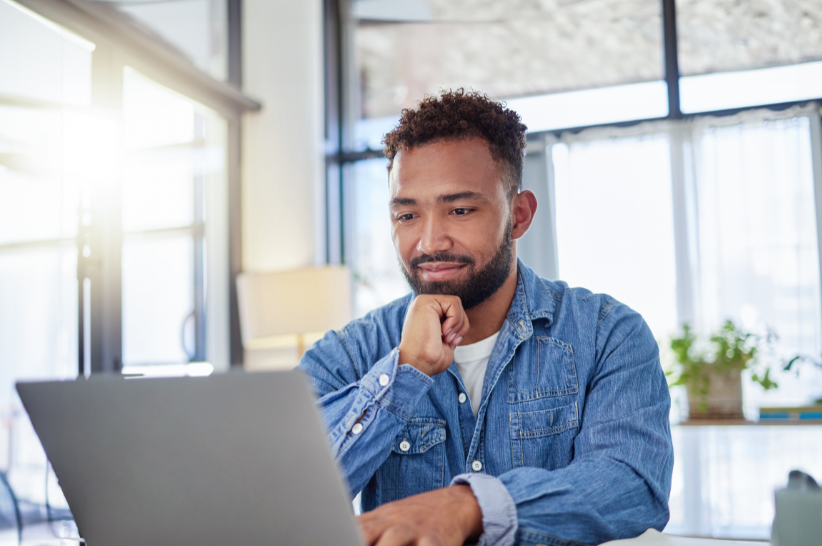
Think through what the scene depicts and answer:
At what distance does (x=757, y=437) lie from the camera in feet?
11.4

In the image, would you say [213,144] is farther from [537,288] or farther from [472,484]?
[472,484]

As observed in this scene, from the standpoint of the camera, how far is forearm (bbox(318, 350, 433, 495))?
1026 mm

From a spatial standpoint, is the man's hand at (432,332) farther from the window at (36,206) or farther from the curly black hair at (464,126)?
the window at (36,206)

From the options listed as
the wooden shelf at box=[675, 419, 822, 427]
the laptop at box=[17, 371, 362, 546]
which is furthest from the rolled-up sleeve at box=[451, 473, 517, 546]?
the wooden shelf at box=[675, 419, 822, 427]

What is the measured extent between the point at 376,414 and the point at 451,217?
43cm

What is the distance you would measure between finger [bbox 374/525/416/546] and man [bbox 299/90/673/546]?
21 cm

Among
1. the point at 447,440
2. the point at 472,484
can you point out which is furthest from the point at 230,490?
the point at 447,440

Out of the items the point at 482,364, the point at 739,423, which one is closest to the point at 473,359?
the point at 482,364

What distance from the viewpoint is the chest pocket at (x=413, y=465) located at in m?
1.22

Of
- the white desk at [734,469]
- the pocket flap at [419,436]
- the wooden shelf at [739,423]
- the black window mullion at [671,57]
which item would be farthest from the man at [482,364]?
the black window mullion at [671,57]

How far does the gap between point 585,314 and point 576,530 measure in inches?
19.9

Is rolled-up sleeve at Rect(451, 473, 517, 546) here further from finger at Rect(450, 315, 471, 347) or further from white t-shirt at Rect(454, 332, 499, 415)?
white t-shirt at Rect(454, 332, 499, 415)

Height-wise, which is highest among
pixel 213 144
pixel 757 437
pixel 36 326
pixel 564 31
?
pixel 564 31

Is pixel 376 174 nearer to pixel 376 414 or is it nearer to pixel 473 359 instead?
pixel 473 359
